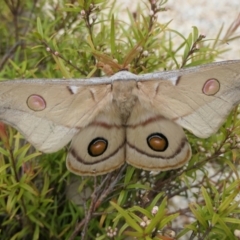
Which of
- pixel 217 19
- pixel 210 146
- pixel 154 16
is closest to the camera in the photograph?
pixel 154 16

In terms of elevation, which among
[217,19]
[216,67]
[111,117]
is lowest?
[111,117]

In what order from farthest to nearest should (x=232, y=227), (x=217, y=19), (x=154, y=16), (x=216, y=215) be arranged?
(x=217, y=19)
(x=154, y=16)
(x=232, y=227)
(x=216, y=215)

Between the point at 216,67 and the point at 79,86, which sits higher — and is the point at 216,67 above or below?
above

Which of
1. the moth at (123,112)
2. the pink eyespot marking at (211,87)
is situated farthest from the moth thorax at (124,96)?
the pink eyespot marking at (211,87)

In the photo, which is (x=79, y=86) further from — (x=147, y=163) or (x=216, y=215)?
(x=216, y=215)

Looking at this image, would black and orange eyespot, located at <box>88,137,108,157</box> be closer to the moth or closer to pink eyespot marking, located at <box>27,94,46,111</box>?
the moth

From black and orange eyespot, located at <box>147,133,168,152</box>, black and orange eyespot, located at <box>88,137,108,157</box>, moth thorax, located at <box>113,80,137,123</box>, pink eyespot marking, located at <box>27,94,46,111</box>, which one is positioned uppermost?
moth thorax, located at <box>113,80,137,123</box>

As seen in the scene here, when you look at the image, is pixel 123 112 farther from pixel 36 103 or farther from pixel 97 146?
pixel 36 103

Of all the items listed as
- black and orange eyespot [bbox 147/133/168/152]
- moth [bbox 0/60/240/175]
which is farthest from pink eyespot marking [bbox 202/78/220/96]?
black and orange eyespot [bbox 147/133/168/152]

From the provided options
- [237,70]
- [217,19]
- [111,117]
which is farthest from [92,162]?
[217,19]
